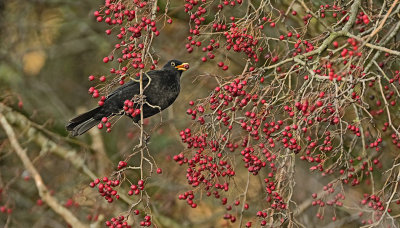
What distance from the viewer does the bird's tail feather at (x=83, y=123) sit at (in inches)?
199

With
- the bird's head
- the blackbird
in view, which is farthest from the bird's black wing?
the bird's head

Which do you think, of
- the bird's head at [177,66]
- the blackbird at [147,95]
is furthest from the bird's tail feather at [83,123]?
the bird's head at [177,66]

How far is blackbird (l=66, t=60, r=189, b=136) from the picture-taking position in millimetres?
4863

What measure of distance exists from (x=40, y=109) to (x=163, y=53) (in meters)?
1.57

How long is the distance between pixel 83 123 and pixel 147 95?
61 cm

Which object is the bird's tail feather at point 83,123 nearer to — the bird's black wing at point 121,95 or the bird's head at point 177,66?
the bird's black wing at point 121,95

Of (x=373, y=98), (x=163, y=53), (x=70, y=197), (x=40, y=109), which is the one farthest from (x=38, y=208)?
(x=373, y=98)

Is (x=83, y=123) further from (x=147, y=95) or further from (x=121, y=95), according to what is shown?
(x=147, y=95)

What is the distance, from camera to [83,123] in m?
5.08

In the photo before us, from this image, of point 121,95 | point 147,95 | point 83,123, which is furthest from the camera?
point 83,123

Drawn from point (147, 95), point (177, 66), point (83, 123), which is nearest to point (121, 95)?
point (147, 95)

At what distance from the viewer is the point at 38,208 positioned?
23.1 ft

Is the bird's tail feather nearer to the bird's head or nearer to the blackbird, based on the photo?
the blackbird

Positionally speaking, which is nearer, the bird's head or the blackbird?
the blackbird
